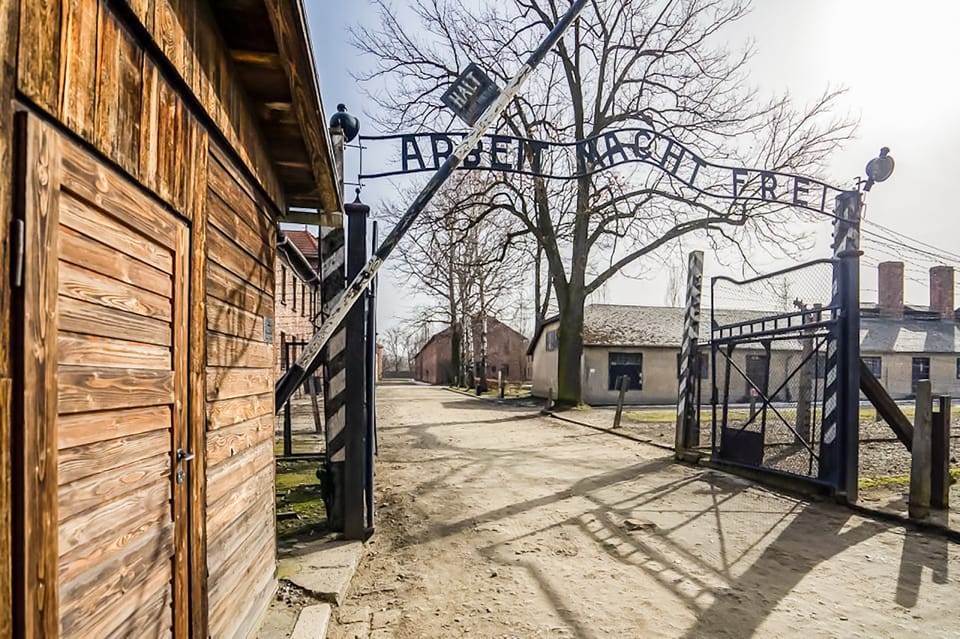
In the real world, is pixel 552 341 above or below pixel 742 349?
above

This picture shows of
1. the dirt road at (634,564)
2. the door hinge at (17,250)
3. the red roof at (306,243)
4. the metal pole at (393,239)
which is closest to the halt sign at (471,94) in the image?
the metal pole at (393,239)

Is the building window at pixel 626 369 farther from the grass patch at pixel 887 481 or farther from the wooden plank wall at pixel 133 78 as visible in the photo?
the wooden plank wall at pixel 133 78

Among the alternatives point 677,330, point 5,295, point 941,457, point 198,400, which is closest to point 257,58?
point 198,400

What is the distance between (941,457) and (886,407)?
1.19m

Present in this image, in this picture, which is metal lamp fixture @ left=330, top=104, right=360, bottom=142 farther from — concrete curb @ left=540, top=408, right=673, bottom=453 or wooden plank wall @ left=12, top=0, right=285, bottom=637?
concrete curb @ left=540, top=408, right=673, bottom=453

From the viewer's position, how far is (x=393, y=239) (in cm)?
501

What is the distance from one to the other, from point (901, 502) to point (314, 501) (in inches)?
270

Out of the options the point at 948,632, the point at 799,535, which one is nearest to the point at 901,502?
the point at 799,535

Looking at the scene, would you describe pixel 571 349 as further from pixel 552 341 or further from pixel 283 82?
pixel 283 82

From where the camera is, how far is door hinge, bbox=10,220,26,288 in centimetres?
134

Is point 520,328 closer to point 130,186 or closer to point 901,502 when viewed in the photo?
point 901,502

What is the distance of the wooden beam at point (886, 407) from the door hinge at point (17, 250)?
8.14 m

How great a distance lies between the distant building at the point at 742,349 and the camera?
25.2m

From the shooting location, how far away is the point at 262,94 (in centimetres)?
347
